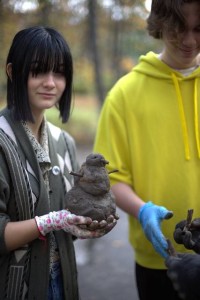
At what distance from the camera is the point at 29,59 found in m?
1.79

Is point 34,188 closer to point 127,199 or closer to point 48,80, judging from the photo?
point 48,80

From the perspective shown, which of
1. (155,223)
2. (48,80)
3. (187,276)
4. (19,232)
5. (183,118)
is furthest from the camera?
(183,118)

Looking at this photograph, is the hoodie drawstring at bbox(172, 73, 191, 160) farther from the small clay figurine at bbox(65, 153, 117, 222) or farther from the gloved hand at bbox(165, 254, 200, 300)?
the gloved hand at bbox(165, 254, 200, 300)

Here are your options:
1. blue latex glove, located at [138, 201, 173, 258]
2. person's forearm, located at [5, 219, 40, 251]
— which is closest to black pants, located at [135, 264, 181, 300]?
blue latex glove, located at [138, 201, 173, 258]

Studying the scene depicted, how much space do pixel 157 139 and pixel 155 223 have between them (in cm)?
43

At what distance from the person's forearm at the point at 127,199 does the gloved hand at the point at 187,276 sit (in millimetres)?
607

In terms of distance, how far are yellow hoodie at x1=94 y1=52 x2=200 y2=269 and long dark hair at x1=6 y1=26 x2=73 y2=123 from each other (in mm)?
481

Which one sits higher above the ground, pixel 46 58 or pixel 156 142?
pixel 46 58

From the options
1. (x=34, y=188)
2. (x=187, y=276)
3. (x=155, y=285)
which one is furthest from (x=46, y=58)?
(x=155, y=285)

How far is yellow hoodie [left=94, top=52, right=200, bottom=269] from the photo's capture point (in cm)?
212

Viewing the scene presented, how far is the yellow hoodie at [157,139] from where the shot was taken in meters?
2.12

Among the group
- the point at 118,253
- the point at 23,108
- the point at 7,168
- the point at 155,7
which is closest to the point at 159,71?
the point at 155,7

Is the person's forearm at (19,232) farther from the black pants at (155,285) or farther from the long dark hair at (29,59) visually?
the black pants at (155,285)

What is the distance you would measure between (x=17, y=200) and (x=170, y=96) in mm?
932
